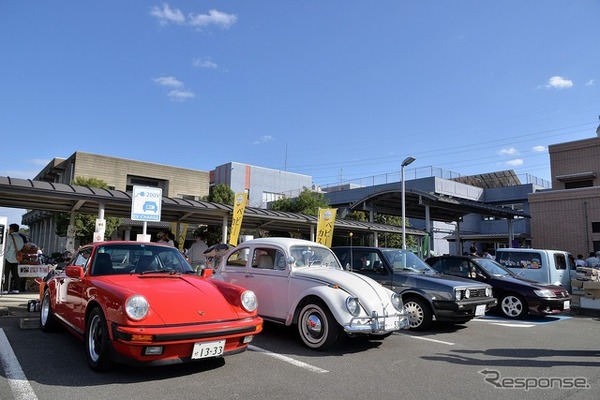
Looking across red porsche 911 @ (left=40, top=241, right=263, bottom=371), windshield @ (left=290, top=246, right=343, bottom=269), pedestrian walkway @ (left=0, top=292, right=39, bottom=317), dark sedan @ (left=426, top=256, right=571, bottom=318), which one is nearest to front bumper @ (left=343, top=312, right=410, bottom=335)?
red porsche 911 @ (left=40, top=241, right=263, bottom=371)

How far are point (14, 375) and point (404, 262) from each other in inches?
277

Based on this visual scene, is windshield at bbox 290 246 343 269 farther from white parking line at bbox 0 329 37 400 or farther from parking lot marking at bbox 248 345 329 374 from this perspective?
white parking line at bbox 0 329 37 400

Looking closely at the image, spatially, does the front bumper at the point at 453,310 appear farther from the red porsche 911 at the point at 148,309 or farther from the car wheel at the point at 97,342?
the car wheel at the point at 97,342

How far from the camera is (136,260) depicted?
5.84 m

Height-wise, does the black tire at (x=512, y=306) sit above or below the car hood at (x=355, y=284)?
below

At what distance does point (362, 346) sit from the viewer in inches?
256

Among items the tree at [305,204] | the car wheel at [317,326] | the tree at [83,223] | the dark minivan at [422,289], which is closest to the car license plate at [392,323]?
the car wheel at [317,326]

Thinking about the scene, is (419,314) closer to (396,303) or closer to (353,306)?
(396,303)

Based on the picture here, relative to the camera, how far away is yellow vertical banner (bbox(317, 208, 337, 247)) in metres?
16.8

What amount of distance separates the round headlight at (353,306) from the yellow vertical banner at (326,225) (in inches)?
426

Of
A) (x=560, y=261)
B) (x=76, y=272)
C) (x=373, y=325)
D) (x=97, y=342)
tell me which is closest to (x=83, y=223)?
(x=76, y=272)

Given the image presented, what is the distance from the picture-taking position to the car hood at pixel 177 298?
177 inches

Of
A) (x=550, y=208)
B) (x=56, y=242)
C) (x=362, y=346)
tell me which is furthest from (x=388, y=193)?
(x=56, y=242)

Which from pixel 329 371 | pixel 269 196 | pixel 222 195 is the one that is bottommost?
pixel 329 371
